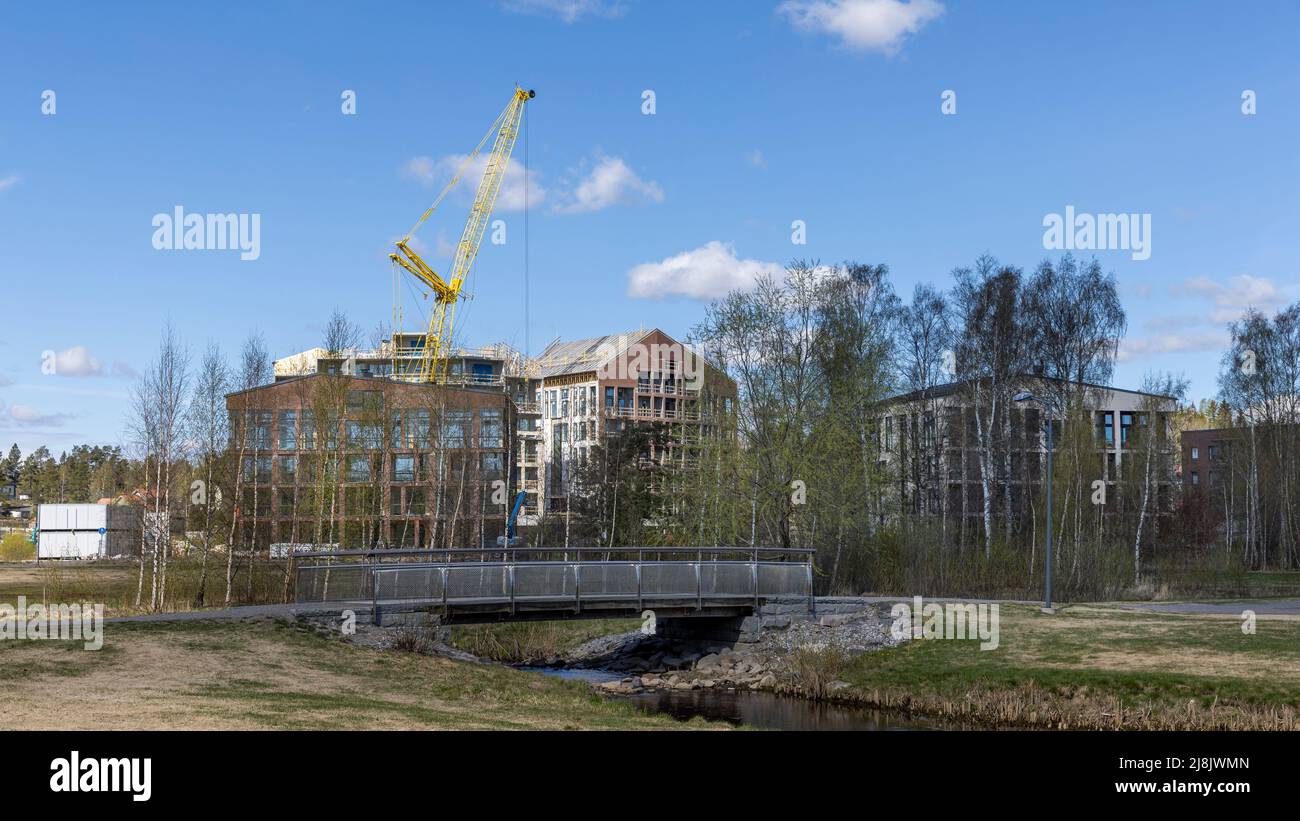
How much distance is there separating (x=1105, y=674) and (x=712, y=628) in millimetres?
12461

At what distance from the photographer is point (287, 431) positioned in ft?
179

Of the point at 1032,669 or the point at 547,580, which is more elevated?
the point at 547,580

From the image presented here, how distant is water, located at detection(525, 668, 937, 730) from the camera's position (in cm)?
2367

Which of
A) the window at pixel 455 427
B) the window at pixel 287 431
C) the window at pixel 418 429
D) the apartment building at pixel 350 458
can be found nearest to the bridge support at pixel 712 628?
the apartment building at pixel 350 458

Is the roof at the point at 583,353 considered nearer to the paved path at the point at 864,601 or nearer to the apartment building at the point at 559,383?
the apartment building at the point at 559,383

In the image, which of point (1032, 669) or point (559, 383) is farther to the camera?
point (559, 383)

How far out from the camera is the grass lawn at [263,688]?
14203mm

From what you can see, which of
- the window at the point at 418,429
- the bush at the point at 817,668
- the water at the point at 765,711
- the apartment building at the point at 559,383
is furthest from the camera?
the apartment building at the point at 559,383

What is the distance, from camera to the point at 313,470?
43.8 meters

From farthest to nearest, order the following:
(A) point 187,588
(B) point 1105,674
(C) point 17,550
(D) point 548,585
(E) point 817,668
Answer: (C) point 17,550 < (A) point 187,588 < (E) point 817,668 < (D) point 548,585 < (B) point 1105,674

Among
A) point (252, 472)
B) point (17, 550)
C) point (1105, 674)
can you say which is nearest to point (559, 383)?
point (17, 550)

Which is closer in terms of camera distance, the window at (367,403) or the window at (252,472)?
the window at (252,472)

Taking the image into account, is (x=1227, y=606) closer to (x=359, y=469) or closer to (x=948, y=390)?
(x=948, y=390)

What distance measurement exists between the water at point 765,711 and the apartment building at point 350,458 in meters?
16.9
